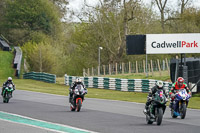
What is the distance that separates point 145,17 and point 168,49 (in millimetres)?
31791

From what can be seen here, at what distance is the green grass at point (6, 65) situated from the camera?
58.0 m

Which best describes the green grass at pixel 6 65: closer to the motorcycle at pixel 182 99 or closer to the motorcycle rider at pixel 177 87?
the motorcycle rider at pixel 177 87

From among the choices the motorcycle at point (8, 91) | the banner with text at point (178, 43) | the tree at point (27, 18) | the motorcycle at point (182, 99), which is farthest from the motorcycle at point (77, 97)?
the tree at point (27, 18)

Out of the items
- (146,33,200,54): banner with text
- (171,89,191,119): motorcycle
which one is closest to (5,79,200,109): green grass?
(146,33,200,54): banner with text

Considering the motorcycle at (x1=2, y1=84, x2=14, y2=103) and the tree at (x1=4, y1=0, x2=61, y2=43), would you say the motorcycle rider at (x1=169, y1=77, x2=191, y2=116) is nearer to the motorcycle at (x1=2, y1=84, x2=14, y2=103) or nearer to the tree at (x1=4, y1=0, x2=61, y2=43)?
the motorcycle at (x1=2, y1=84, x2=14, y2=103)

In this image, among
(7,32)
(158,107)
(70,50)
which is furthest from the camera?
(70,50)

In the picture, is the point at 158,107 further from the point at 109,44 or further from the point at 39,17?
the point at 39,17

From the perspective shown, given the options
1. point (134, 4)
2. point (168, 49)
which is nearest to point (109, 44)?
point (134, 4)

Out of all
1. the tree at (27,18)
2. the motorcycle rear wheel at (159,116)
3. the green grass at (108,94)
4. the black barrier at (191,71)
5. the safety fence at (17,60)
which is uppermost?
the tree at (27,18)

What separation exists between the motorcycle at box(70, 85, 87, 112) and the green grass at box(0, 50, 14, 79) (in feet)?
124

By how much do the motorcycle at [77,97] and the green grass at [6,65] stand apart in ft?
124

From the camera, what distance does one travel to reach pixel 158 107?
48.6 ft

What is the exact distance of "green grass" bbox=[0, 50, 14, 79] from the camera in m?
58.0

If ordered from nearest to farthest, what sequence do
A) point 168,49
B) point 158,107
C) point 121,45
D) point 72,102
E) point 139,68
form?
point 158,107 → point 72,102 → point 168,49 → point 139,68 → point 121,45
